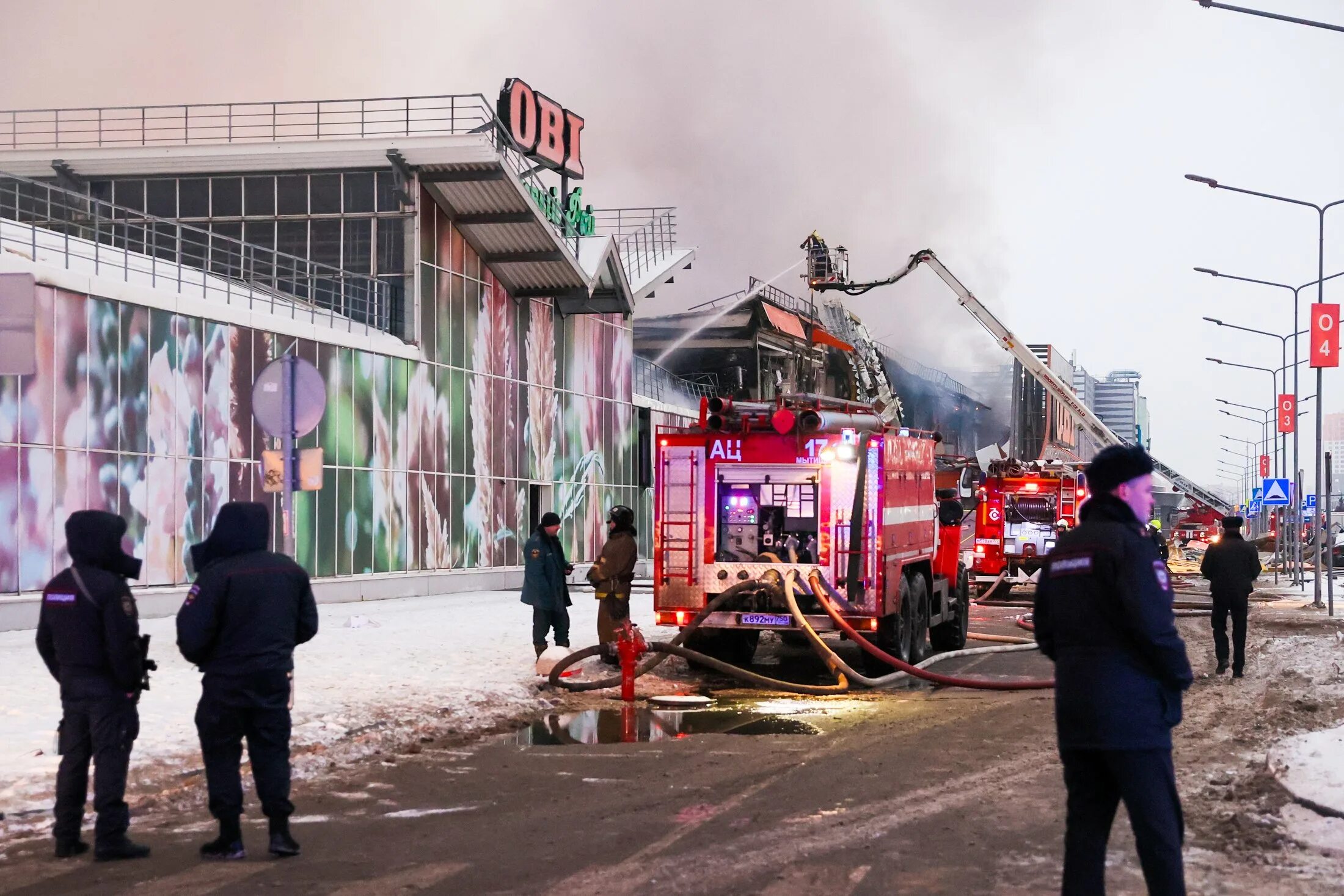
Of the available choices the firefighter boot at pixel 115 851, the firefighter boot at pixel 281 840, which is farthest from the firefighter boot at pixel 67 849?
the firefighter boot at pixel 281 840

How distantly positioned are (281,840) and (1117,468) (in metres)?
4.39

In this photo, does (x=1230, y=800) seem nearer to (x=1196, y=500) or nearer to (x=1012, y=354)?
(x=1012, y=354)

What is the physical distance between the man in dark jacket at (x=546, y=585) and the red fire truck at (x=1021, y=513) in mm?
19292

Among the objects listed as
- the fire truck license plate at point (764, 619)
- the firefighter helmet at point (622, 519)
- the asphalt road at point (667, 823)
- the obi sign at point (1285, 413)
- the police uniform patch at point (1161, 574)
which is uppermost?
the obi sign at point (1285, 413)

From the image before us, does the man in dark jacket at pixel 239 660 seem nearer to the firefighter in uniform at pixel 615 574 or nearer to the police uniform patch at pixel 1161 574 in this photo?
the police uniform patch at pixel 1161 574

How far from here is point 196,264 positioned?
32.4 meters

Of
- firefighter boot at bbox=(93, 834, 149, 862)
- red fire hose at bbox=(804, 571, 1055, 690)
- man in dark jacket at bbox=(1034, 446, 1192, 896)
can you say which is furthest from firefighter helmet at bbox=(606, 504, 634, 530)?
man in dark jacket at bbox=(1034, 446, 1192, 896)

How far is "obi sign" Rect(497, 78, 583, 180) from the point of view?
37.1 m

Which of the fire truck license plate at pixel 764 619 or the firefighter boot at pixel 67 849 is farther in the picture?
the fire truck license plate at pixel 764 619

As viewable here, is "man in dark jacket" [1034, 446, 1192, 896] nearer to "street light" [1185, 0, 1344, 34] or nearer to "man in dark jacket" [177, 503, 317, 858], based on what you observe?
"man in dark jacket" [177, 503, 317, 858]

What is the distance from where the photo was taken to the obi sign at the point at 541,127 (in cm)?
3709

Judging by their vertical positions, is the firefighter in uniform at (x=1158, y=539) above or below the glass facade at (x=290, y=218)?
below

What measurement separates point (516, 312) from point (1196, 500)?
34.3m

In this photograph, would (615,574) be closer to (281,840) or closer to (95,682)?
(281,840)
